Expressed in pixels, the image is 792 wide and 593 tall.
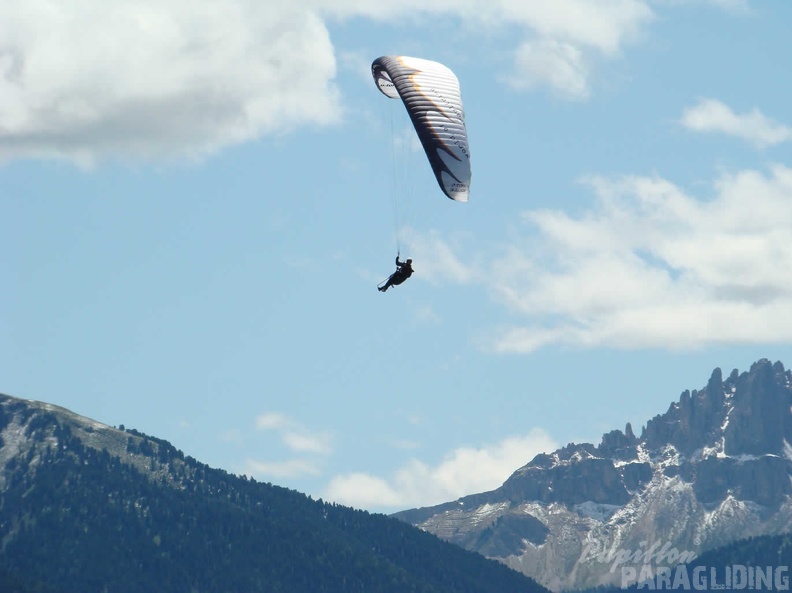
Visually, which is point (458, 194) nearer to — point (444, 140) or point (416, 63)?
point (444, 140)

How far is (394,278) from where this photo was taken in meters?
102

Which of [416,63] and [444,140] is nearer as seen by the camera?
[444,140]

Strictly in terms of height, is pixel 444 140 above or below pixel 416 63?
below

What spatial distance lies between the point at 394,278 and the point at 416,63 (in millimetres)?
16765

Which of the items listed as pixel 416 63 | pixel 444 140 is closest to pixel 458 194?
pixel 444 140

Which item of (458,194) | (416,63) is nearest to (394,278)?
(458,194)

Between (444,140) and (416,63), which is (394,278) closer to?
(444,140)

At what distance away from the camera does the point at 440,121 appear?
4040 inches

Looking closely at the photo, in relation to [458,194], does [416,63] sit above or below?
above

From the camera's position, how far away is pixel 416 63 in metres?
109

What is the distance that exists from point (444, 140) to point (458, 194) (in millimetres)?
3714

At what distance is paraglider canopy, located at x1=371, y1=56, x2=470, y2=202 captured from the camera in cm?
10181

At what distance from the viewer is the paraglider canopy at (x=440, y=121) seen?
334 feet

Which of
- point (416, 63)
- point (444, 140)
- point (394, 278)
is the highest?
point (416, 63)
